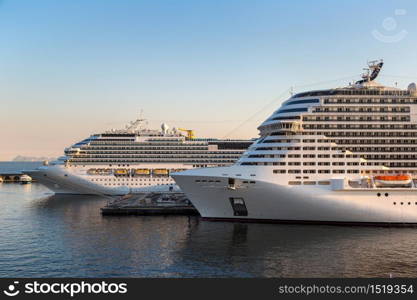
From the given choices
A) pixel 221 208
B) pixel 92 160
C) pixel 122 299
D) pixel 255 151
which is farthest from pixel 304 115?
pixel 92 160

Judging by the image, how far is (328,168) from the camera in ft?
126

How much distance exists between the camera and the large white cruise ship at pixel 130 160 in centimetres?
7169

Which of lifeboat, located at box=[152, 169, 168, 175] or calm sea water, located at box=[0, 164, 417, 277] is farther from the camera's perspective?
lifeboat, located at box=[152, 169, 168, 175]

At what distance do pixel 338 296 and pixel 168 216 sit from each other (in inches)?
1268

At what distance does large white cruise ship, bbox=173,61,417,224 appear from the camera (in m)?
37.6

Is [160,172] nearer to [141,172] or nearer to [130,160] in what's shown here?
[141,172]

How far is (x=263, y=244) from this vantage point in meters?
32.4

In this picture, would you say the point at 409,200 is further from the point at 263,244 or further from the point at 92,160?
the point at 92,160
